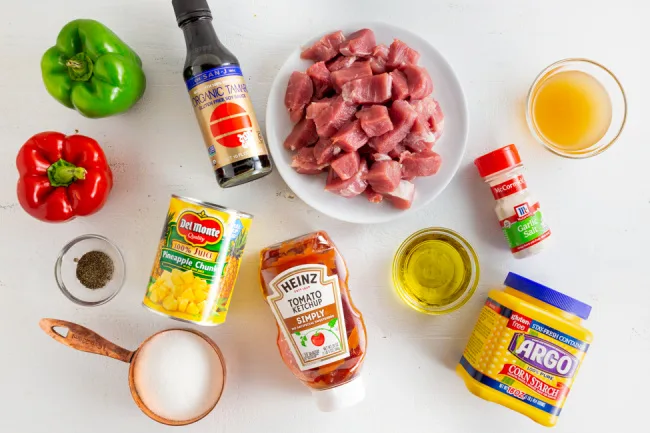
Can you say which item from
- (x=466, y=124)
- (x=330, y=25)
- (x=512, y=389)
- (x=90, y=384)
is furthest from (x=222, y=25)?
(x=512, y=389)

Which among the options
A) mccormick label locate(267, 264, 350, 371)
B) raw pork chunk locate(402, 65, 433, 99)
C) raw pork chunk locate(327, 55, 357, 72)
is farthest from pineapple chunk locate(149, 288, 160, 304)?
raw pork chunk locate(402, 65, 433, 99)

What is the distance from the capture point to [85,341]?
5.32 ft

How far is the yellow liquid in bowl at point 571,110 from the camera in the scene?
5.82ft

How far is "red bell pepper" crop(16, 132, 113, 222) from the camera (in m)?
1.62

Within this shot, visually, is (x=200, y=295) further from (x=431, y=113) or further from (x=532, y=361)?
(x=532, y=361)

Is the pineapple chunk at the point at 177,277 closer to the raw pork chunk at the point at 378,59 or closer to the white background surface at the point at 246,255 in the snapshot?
the white background surface at the point at 246,255

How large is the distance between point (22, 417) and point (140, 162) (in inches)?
37.5

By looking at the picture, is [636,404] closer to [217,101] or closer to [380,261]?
[380,261]

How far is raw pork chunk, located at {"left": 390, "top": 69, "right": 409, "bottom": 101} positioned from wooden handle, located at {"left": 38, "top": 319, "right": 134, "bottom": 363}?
1.15 metres

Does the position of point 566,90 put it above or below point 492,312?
above

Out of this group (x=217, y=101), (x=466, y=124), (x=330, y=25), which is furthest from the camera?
(x=330, y=25)

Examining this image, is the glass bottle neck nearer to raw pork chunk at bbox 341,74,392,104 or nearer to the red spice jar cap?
raw pork chunk at bbox 341,74,392,104

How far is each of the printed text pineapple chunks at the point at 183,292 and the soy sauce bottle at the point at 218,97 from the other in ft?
1.06

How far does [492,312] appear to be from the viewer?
163 centimetres
